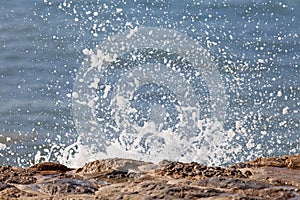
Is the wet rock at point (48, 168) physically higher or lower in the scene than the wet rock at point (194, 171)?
higher

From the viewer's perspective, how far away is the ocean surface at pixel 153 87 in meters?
7.57

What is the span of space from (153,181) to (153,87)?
4.14 meters

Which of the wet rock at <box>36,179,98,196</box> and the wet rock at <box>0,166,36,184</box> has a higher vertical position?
the wet rock at <box>0,166,36,184</box>

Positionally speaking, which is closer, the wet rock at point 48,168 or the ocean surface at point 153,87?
the wet rock at point 48,168

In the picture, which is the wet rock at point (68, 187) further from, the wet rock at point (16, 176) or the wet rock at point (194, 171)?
the wet rock at point (194, 171)

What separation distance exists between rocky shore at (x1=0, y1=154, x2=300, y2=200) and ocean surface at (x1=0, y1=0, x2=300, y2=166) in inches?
90.6

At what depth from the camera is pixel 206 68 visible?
8570 millimetres

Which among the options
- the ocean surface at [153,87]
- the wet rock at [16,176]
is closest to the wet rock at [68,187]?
the wet rock at [16,176]

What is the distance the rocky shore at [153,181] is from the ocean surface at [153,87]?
230 centimetres

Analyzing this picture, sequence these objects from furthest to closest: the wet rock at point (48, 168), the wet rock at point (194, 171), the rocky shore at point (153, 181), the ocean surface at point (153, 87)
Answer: the ocean surface at point (153, 87), the wet rock at point (48, 168), the wet rock at point (194, 171), the rocky shore at point (153, 181)

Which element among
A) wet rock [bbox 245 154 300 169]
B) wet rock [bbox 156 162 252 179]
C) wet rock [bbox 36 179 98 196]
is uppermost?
wet rock [bbox 245 154 300 169]

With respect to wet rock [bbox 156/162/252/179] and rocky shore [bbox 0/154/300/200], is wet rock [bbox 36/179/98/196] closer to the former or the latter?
rocky shore [bbox 0/154/300/200]

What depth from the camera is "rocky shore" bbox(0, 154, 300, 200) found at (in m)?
3.88

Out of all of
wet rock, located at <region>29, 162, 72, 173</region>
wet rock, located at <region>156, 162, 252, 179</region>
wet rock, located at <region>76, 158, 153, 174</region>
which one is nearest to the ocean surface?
wet rock, located at <region>29, 162, 72, 173</region>
